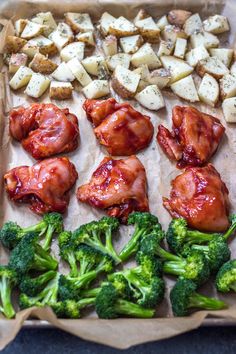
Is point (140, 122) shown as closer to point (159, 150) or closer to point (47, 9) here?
point (159, 150)

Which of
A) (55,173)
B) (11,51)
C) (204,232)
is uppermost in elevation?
(11,51)

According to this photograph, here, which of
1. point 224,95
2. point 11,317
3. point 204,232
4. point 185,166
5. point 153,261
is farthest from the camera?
point 224,95

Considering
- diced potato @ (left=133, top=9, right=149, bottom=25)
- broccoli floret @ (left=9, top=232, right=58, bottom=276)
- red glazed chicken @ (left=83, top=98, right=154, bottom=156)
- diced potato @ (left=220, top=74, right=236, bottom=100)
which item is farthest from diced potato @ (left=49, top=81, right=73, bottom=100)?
broccoli floret @ (left=9, top=232, right=58, bottom=276)

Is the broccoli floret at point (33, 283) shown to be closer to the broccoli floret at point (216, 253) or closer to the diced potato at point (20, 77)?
the broccoli floret at point (216, 253)

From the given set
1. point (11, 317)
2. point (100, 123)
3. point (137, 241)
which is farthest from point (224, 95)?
point (11, 317)

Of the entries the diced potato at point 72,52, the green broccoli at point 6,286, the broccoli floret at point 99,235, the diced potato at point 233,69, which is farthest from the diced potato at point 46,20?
the green broccoli at point 6,286

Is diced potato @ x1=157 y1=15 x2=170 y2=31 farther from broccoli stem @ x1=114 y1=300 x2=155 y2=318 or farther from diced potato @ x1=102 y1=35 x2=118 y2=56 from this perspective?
broccoli stem @ x1=114 y1=300 x2=155 y2=318

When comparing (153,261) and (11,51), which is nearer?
(153,261)
